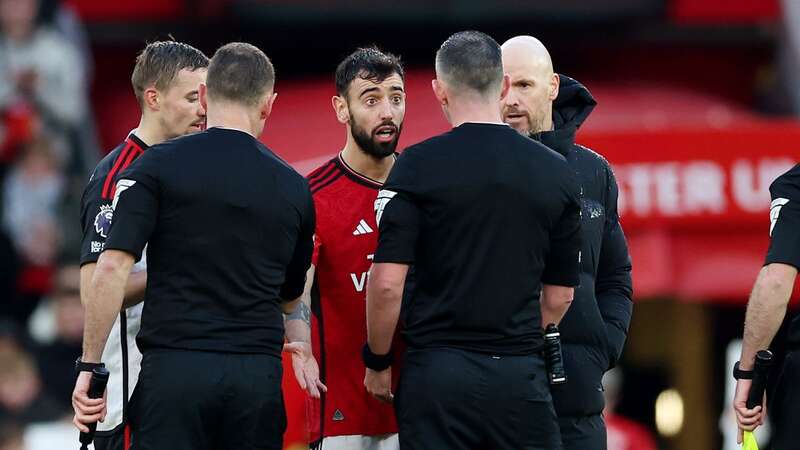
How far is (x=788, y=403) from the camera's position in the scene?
21.8 ft

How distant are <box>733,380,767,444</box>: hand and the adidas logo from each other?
5.19 feet

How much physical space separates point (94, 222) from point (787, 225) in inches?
104

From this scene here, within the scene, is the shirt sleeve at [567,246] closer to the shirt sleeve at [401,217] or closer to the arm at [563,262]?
the arm at [563,262]

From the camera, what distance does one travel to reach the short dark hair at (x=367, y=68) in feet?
21.5

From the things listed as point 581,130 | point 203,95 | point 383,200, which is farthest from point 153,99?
point 581,130

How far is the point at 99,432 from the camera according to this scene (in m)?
6.32

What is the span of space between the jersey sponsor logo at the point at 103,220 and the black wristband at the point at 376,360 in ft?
3.33

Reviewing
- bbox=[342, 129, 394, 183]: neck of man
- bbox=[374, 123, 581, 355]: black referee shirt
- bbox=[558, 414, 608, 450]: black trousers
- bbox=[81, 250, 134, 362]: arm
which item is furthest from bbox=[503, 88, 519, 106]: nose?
bbox=[81, 250, 134, 362]: arm

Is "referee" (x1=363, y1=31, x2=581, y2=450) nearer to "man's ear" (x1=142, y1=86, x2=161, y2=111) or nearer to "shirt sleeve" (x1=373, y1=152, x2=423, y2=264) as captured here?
"shirt sleeve" (x1=373, y1=152, x2=423, y2=264)

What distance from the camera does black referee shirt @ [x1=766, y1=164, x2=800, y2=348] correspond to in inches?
260

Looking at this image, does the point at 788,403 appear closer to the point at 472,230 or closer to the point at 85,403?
the point at 472,230

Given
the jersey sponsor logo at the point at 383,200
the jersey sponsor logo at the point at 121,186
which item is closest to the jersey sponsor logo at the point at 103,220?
the jersey sponsor logo at the point at 121,186

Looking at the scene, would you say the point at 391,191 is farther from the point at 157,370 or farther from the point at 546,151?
the point at 157,370

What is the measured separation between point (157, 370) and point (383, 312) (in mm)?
793
